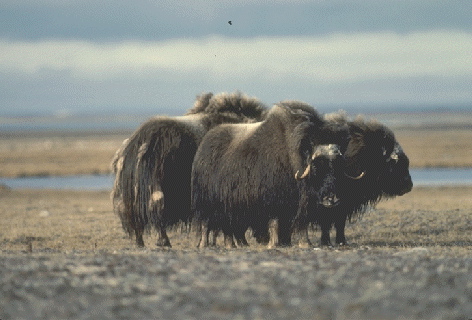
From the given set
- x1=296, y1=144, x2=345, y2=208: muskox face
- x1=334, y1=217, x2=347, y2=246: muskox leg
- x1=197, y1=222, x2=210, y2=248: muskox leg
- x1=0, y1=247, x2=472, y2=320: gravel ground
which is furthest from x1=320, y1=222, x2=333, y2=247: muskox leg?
x1=0, y1=247, x2=472, y2=320: gravel ground

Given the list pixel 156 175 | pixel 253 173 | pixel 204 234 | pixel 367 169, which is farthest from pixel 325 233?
pixel 156 175

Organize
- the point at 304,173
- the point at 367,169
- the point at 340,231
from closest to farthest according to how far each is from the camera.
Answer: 1. the point at 304,173
2. the point at 340,231
3. the point at 367,169

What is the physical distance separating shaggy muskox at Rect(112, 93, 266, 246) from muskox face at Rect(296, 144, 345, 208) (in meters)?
1.85

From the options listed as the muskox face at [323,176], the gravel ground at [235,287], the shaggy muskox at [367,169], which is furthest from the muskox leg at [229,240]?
the gravel ground at [235,287]

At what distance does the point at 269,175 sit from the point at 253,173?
0.20 metres

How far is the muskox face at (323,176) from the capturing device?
387 inches

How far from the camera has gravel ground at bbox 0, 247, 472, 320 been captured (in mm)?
5219

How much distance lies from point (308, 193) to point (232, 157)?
109 centimetres

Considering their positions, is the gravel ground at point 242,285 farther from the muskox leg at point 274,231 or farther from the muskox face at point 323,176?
the muskox leg at point 274,231

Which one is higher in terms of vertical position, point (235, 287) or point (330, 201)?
point (330, 201)

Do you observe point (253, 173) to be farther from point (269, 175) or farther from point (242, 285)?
point (242, 285)

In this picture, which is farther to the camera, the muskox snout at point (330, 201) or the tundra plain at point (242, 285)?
the muskox snout at point (330, 201)

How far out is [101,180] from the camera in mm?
29297

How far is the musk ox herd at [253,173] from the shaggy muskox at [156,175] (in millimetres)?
13
